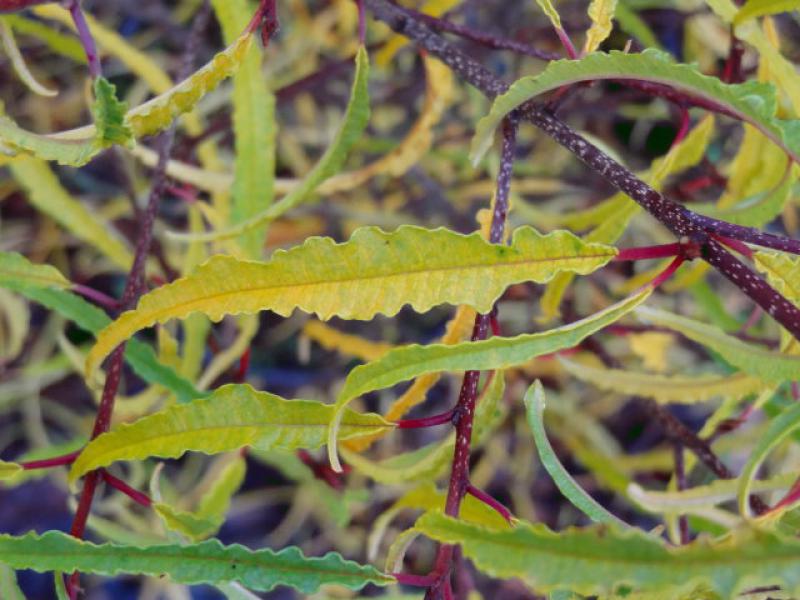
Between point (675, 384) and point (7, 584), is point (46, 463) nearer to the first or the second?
point (7, 584)

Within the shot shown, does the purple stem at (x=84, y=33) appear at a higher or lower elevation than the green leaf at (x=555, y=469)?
higher

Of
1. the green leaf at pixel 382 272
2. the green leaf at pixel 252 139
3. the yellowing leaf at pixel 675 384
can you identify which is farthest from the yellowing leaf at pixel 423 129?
the green leaf at pixel 382 272

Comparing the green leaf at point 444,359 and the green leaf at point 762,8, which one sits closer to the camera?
the green leaf at point 444,359

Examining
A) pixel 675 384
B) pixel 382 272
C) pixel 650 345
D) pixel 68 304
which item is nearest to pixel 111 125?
pixel 382 272

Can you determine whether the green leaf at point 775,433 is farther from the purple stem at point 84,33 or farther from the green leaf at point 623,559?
the purple stem at point 84,33

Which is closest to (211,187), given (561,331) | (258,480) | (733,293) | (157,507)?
(157,507)

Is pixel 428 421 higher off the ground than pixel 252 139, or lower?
lower
